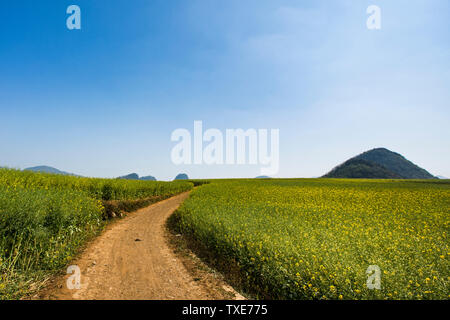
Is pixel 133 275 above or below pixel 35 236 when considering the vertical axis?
below

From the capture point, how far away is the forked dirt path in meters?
5.85

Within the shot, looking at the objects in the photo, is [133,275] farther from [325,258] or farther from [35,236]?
[325,258]

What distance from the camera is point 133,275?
6992mm

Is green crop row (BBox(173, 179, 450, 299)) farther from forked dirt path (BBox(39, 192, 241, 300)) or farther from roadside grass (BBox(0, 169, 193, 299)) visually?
roadside grass (BBox(0, 169, 193, 299))

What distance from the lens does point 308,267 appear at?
5848 millimetres

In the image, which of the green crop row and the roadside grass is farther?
the roadside grass

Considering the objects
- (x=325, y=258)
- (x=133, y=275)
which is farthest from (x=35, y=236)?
(x=325, y=258)

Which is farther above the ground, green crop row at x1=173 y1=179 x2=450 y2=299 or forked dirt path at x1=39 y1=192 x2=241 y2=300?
green crop row at x1=173 y1=179 x2=450 y2=299

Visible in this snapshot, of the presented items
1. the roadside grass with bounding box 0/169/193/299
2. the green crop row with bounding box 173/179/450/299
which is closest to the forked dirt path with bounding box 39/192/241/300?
the roadside grass with bounding box 0/169/193/299

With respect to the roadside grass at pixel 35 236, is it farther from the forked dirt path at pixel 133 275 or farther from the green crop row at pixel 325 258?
the green crop row at pixel 325 258

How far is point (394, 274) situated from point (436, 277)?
92 centimetres

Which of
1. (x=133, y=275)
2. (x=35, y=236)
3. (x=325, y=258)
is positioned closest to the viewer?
(x=325, y=258)
